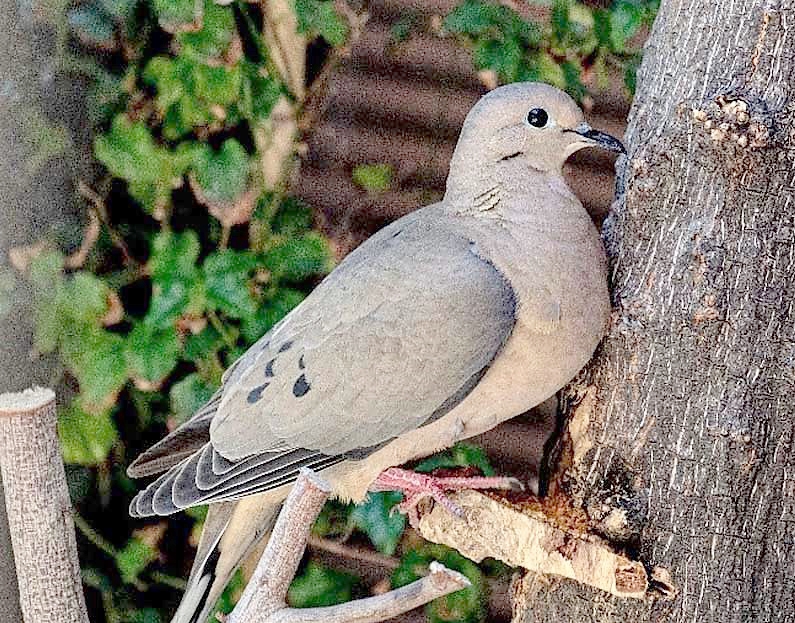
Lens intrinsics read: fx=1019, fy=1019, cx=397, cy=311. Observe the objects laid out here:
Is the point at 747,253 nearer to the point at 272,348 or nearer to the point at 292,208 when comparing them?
the point at 272,348

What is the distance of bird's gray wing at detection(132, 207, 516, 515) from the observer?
106cm

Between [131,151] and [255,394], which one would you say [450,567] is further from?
[131,151]

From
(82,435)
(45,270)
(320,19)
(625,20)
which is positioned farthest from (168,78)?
(625,20)

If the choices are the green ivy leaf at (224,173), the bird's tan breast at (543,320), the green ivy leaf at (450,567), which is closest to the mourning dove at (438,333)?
the bird's tan breast at (543,320)

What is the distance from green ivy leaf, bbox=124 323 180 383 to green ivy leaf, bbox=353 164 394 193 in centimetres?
55

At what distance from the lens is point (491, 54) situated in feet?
5.23

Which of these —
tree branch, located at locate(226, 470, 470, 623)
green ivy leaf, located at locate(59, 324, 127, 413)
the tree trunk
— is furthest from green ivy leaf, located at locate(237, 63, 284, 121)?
tree branch, located at locate(226, 470, 470, 623)

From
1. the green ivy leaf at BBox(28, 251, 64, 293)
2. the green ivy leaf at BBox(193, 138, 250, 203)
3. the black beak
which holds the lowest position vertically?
the green ivy leaf at BBox(28, 251, 64, 293)

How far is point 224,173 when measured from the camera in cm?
168

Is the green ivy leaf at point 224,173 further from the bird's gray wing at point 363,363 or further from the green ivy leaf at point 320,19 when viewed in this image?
the bird's gray wing at point 363,363

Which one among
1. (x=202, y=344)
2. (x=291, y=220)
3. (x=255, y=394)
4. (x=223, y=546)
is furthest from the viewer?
(x=291, y=220)

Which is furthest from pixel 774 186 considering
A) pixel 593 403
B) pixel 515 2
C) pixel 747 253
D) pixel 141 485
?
pixel 141 485

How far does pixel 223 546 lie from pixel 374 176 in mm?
945

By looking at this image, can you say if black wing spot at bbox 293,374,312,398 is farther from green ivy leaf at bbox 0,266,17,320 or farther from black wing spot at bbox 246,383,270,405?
green ivy leaf at bbox 0,266,17,320
